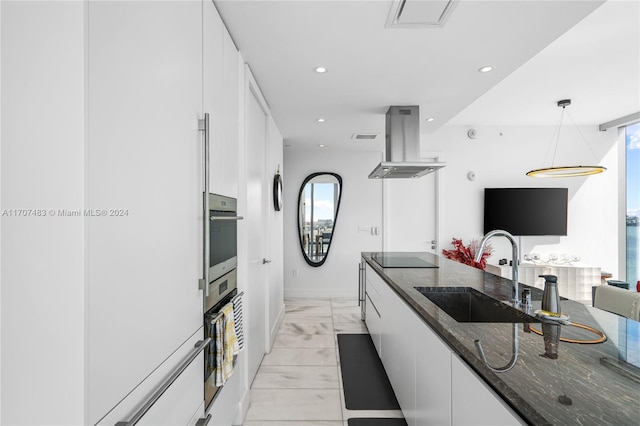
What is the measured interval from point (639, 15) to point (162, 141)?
3456 mm

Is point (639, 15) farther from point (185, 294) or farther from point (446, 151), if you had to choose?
point (185, 294)

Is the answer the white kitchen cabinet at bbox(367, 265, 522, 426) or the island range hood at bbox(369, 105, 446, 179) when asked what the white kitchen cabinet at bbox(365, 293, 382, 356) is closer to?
the white kitchen cabinet at bbox(367, 265, 522, 426)

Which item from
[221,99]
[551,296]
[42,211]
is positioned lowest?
[551,296]

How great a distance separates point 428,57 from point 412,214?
3430 millimetres

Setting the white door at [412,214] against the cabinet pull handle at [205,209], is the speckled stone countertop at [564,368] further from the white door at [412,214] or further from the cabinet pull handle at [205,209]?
the white door at [412,214]

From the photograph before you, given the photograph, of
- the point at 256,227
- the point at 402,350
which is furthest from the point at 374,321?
the point at 256,227

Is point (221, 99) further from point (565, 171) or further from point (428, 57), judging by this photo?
point (565, 171)

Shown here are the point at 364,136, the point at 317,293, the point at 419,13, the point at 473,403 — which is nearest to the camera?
the point at 473,403

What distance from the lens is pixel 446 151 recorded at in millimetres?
5336

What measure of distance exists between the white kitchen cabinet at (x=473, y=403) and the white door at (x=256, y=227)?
1.46 meters

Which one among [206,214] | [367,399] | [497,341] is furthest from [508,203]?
[206,214]

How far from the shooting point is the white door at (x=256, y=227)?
2.41 metres

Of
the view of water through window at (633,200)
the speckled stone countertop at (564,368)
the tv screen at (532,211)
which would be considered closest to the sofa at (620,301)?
the speckled stone countertop at (564,368)

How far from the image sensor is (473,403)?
107 centimetres
